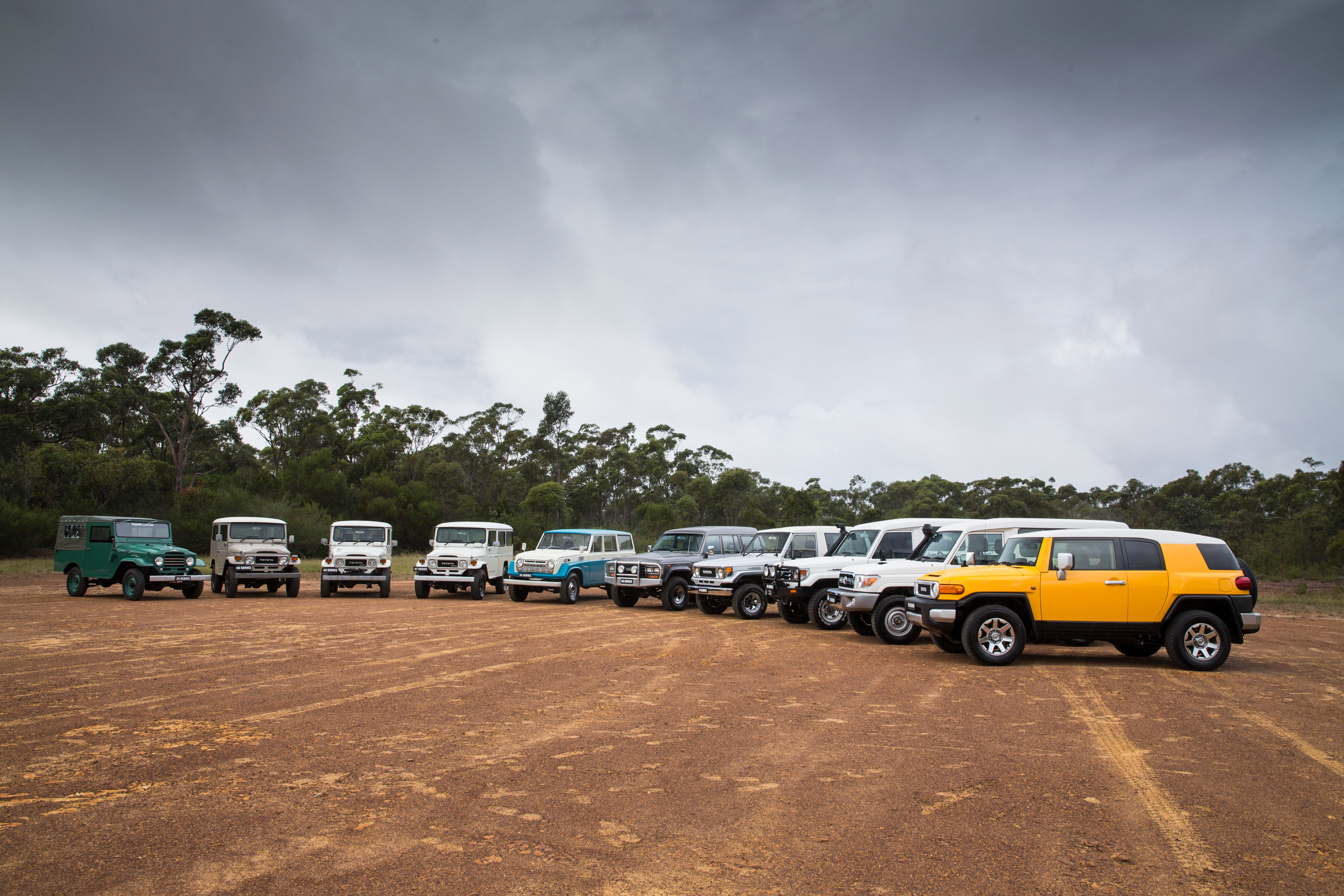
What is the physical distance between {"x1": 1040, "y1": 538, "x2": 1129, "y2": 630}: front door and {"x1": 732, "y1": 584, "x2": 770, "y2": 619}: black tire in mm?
7367

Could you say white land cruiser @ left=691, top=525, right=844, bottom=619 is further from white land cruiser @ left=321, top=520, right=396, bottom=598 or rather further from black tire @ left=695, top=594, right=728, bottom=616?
white land cruiser @ left=321, top=520, right=396, bottom=598

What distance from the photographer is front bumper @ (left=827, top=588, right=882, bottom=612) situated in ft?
43.8

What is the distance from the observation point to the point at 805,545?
17.6 m

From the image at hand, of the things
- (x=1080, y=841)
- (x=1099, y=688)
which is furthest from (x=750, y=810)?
(x=1099, y=688)

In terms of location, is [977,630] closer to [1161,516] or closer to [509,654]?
[509,654]

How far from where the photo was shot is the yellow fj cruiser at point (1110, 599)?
10.8 metres

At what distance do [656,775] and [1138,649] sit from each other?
9.57 meters

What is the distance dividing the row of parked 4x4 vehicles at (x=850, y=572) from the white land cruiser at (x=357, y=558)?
0.04 metres

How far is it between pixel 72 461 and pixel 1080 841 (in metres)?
49.1

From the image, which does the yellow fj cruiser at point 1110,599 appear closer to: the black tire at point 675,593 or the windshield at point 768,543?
the windshield at point 768,543

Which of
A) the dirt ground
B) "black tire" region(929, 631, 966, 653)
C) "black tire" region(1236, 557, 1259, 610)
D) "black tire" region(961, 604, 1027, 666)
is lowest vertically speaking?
the dirt ground

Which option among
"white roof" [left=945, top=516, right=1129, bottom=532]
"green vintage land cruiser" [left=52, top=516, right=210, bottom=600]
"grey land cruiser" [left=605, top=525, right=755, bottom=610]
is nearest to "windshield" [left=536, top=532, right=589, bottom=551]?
"grey land cruiser" [left=605, top=525, right=755, bottom=610]

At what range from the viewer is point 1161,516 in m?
53.4

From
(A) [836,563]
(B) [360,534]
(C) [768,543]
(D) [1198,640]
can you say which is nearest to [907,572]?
(A) [836,563]
